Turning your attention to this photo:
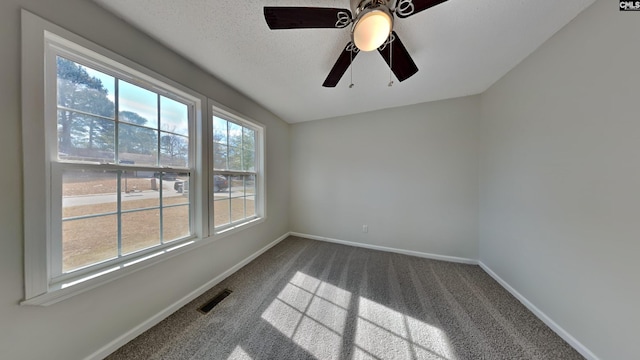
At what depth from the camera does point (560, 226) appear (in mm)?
1378

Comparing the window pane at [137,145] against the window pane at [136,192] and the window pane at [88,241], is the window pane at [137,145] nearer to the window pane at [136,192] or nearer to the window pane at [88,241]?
the window pane at [136,192]

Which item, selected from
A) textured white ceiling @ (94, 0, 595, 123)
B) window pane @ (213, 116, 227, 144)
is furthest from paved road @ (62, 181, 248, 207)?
textured white ceiling @ (94, 0, 595, 123)

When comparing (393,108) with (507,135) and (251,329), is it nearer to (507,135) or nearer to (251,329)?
(507,135)

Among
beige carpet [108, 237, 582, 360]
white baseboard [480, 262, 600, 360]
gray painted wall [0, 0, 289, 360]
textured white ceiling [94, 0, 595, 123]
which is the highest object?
textured white ceiling [94, 0, 595, 123]

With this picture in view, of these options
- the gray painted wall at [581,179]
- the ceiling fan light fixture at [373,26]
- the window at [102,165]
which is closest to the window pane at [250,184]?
the window at [102,165]

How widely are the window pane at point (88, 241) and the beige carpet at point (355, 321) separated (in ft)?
2.20

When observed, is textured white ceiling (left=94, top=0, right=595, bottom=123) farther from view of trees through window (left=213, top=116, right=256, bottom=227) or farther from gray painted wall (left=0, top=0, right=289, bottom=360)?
view of trees through window (left=213, top=116, right=256, bottom=227)

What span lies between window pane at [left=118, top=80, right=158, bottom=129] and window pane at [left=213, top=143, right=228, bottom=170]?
1.91 feet

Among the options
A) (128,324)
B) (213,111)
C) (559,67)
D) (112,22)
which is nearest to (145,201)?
(128,324)

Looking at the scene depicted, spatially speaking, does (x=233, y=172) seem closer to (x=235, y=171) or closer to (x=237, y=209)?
(x=235, y=171)

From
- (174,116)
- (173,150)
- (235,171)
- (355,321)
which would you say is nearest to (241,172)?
(235,171)

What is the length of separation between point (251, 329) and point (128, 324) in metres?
0.88

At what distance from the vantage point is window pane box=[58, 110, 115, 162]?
1.09 m

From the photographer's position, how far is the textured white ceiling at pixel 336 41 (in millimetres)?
1175
